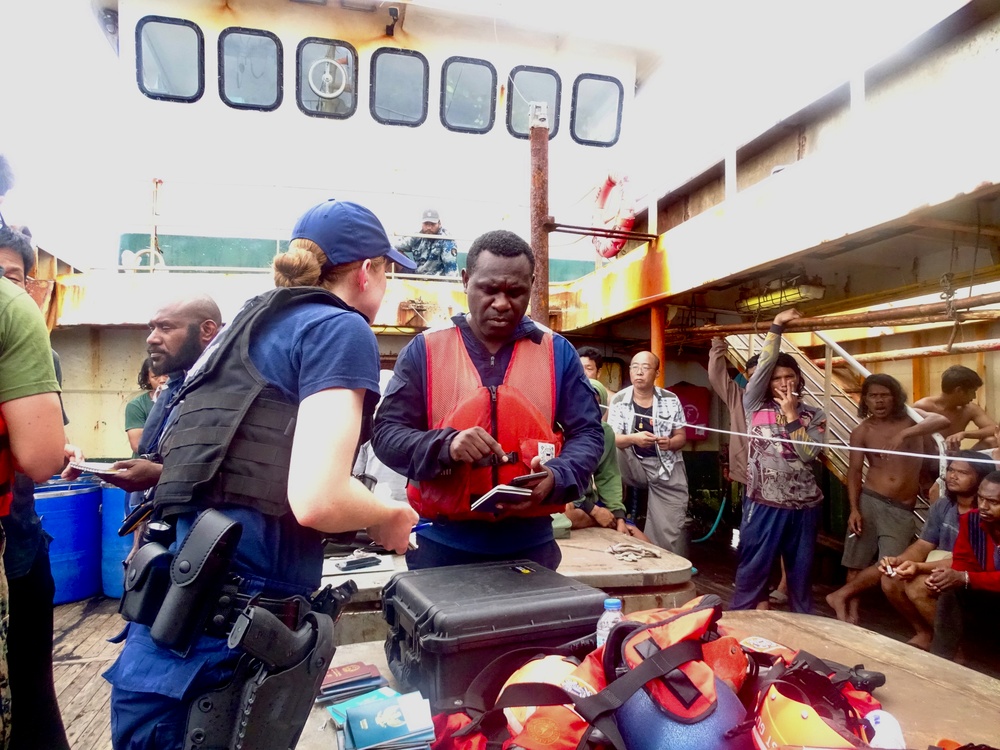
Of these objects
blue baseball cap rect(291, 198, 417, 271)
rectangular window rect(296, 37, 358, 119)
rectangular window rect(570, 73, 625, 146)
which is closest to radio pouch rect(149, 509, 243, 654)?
blue baseball cap rect(291, 198, 417, 271)

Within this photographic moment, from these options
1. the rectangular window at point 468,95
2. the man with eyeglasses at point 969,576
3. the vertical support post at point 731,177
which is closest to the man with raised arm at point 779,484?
the man with eyeglasses at point 969,576

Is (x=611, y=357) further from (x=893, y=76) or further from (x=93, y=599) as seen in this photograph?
(x=93, y=599)

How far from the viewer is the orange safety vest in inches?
76.8

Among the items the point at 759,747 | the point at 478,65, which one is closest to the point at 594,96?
the point at 478,65

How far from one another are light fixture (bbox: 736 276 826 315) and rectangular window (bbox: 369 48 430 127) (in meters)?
5.66

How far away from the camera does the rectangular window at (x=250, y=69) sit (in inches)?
325

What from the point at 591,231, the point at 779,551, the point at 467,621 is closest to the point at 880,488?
the point at 779,551

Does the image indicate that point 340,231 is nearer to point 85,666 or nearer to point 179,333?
point 179,333

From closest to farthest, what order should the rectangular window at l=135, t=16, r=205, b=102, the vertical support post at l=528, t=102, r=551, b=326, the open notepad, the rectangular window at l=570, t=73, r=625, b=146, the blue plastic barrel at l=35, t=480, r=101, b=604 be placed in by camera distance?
1. the open notepad
2. the vertical support post at l=528, t=102, r=551, b=326
3. the blue plastic barrel at l=35, t=480, r=101, b=604
4. the rectangular window at l=135, t=16, r=205, b=102
5. the rectangular window at l=570, t=73, r=625, b=146

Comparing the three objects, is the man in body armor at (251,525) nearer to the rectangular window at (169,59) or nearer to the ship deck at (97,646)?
the ship deck at (97,646)

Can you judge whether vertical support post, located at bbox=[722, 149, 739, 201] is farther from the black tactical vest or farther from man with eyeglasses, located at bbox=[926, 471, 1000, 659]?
the black tactical vest

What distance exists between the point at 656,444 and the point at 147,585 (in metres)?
4.28

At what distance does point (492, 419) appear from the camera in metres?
2.01

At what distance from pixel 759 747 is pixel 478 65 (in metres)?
9.41
